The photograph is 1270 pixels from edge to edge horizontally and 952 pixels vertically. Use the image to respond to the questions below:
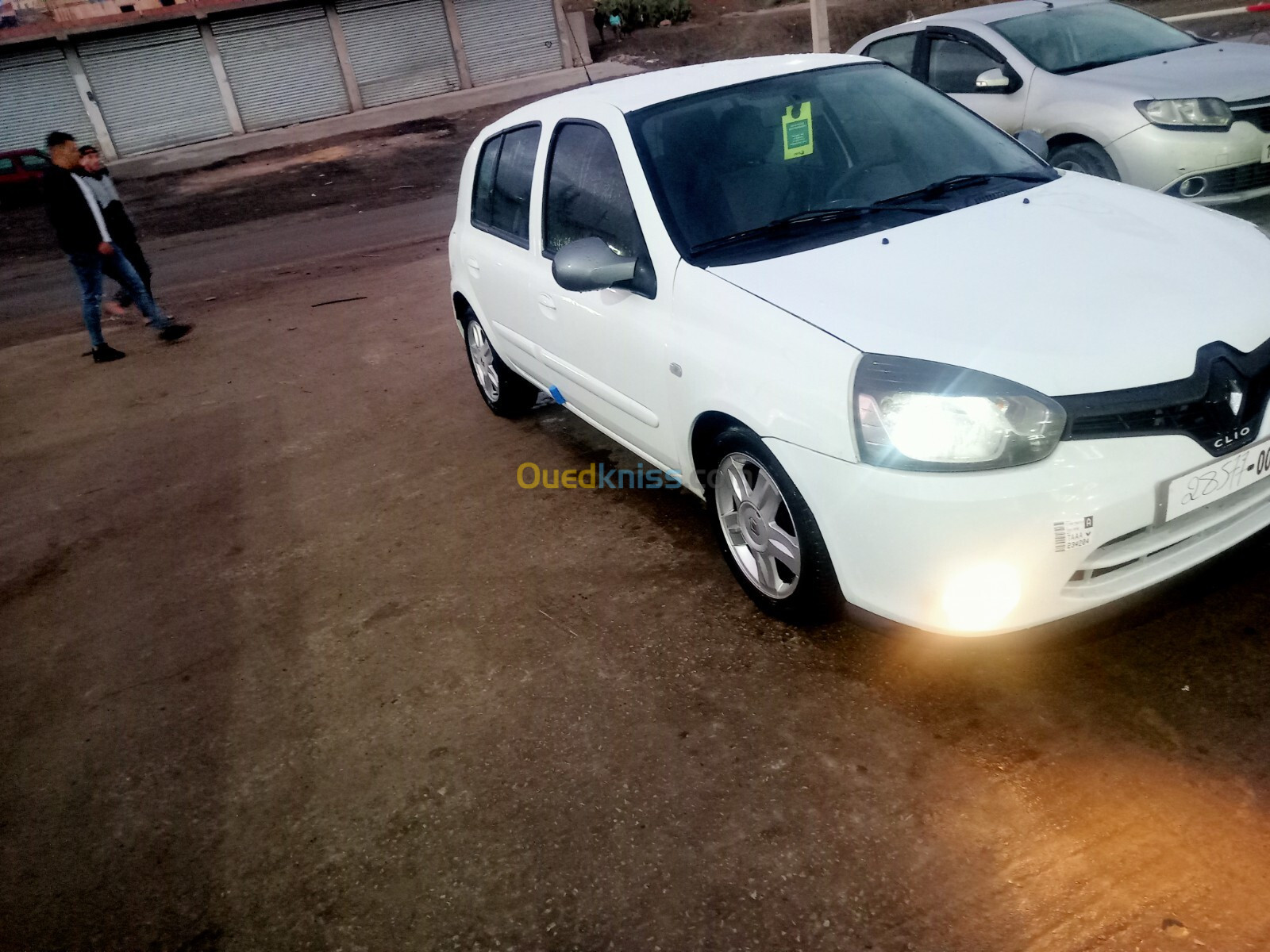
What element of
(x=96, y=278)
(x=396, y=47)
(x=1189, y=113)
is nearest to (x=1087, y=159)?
(x=1189, y=113)

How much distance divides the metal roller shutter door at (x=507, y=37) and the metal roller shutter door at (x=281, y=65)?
4102mm

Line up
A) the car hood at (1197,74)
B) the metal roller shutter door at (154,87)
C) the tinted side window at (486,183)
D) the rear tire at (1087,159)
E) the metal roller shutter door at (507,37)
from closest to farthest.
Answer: the tinted side window at (486,183), the car hood at (1197,74), the rear tire at (1087,159), the metal roller shutter door at (154,87), the metal roller shutter door at (507,37)

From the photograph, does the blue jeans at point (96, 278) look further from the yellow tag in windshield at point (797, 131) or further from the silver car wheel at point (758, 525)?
the silver car wheel at point (758, 525)

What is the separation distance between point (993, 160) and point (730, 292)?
143 cm

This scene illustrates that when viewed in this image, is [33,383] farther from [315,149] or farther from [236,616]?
[315,149]

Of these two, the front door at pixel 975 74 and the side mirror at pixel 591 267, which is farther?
the front door at pixel 975 74

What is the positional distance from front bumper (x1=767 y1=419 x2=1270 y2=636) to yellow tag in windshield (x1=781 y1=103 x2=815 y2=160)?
1476 millimetres

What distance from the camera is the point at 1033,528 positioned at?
2422mm

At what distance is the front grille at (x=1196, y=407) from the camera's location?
2426 mm

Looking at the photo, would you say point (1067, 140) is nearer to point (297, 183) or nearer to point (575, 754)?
point (575, 754)

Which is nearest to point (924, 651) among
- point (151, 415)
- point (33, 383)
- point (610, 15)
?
point (151, 415)

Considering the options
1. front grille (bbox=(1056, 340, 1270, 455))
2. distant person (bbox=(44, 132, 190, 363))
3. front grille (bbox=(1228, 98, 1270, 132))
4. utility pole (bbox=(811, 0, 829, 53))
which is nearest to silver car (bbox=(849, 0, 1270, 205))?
front grille (bbox=(1228, 98, 1270, 132))

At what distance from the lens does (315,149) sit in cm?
2422

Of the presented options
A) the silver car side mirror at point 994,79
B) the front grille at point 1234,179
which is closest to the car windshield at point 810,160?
the front grille at point 1234,179
